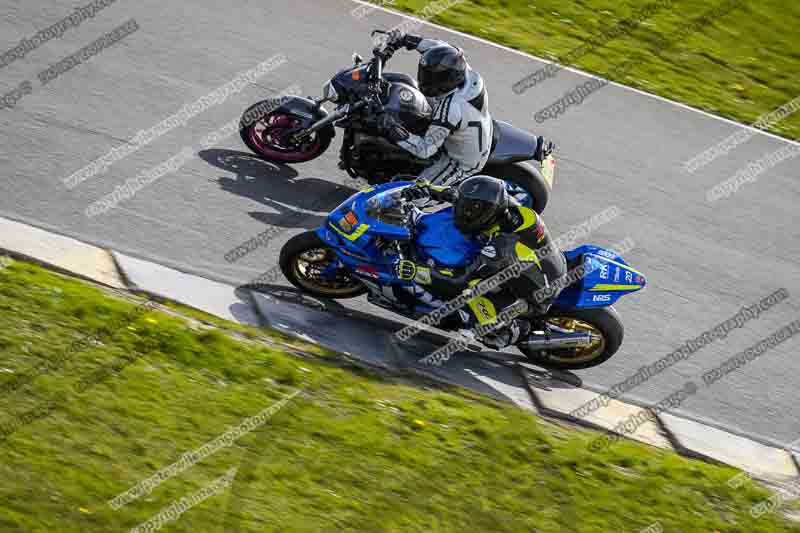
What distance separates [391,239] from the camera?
886 cm

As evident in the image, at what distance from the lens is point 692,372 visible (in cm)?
992

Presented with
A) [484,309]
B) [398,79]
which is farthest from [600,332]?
[398,79]

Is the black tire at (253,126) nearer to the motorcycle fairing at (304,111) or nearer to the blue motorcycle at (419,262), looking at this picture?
the motorcycle fairing at (304,111)

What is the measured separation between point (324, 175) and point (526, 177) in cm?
219

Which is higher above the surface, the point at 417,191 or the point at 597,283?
the point at 417,191

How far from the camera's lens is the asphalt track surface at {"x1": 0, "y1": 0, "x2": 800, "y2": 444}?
9734mm

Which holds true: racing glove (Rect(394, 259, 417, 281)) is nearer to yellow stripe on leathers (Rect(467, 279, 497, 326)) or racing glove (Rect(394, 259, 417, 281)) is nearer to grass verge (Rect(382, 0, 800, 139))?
yellow stripe on leathers (Rect(467, 279, 497, 326))

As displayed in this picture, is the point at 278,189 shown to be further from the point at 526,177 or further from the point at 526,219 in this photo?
the point at 526,219

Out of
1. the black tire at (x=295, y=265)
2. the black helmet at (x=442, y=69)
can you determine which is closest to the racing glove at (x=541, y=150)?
the black helmet at (x=442, y=69)

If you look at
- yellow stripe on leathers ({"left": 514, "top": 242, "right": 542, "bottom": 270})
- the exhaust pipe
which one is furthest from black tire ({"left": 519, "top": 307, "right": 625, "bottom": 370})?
yellow stripe on leathers ({"left": 514, "top": 242, "right": 542, "bottom": 270})

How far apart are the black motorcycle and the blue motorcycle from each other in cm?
154

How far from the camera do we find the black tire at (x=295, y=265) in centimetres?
902

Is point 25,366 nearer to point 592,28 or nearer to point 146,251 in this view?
point 146,251

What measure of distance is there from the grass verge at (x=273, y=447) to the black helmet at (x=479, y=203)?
1430 millimetres
